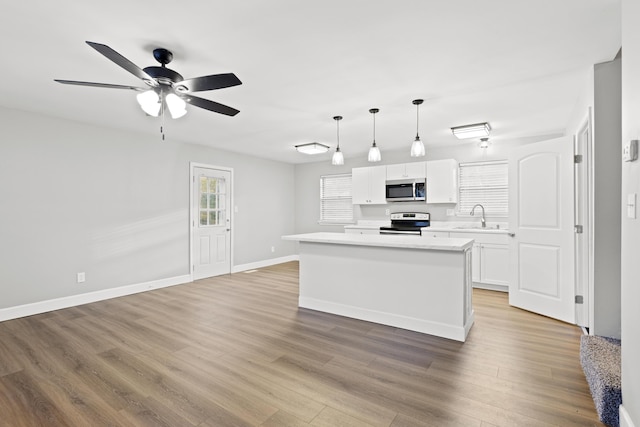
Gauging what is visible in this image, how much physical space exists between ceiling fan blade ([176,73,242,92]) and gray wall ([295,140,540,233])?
4.22m

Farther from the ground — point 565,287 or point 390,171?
point 390,171

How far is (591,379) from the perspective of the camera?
2082 millimetres

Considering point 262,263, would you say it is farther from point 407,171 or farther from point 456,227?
point 456,227

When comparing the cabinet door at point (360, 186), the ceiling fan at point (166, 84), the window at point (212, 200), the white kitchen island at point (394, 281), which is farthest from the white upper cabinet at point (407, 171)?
the ceiling fan at point (166, 84)

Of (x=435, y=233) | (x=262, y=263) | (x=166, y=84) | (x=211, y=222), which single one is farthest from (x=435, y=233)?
(x=166, y=84)

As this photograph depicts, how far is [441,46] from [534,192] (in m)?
2.32

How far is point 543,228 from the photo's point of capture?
362 cm

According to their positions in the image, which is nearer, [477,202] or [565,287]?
[565,287]

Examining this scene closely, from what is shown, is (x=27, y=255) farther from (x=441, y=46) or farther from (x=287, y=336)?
(x=441, y=46)

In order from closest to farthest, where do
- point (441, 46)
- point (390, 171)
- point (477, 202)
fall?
point (441, 46) < point (477, 202) < point (390, 171)

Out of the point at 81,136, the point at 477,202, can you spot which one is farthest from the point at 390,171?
the point at 81,136

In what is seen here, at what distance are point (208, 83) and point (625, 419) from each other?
3196mm

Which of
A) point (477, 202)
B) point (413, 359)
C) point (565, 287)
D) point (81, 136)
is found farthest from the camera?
point (477, 202)

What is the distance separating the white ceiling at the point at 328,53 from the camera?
1.93m
